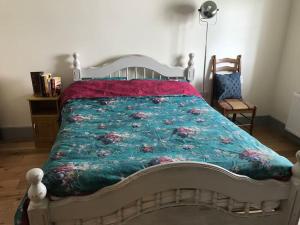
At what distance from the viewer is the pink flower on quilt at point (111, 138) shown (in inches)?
75.7

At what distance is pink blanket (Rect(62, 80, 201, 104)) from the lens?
2.85m

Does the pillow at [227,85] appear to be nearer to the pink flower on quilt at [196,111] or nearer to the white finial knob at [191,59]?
the white finial knob at [191,59]

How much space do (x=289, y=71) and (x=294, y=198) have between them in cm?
240

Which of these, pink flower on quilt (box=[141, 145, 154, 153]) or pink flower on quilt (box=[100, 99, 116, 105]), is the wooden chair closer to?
pink flower on quilt (box=[100, 99, 116, 105])

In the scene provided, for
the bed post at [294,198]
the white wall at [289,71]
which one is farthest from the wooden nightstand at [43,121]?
the white wall at [289,71]

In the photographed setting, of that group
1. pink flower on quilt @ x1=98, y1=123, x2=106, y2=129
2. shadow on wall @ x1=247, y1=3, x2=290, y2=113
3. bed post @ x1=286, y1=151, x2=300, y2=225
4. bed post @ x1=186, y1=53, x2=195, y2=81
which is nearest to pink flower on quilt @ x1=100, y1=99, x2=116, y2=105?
pink flower on quilt @ x1=98, y1=123, x2=106, y2=129

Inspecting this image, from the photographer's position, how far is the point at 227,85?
3.40 metres

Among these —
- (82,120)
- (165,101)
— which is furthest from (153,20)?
(82,120)

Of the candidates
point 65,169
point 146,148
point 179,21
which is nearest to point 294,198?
point 146,148

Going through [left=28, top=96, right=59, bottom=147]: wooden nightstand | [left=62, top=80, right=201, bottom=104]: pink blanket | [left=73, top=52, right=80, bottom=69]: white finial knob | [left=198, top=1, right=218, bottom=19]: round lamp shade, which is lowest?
[left=28, top=96, right=59, bottom=147]: wooden nightstand

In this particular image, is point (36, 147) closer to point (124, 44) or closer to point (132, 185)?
point (124, 44)

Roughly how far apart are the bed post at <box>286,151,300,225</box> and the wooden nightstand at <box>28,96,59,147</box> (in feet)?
7.89

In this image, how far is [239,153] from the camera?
1750 millimetres

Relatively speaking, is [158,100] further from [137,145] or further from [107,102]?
[137,145]
